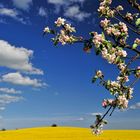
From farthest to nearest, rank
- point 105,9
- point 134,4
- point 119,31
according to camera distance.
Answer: point 105,9 → point 134,4 → point 119,31

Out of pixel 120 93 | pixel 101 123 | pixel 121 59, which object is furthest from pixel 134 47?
pixel 101 123

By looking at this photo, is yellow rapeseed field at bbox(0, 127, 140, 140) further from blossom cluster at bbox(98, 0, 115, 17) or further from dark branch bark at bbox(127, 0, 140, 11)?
dark branch bark at bbox(127, 0, 140, 11)

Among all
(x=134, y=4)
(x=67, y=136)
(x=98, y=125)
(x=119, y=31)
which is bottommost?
(x=98, y=125)

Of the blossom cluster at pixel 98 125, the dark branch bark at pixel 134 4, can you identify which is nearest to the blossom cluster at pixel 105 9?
the dark branch bark at pixel 134 4

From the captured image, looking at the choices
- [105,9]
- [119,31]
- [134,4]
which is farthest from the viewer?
[105,9]

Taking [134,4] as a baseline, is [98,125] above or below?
below

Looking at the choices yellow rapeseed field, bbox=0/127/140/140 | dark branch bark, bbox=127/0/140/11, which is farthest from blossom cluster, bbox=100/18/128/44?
yellow rapeseed field, bbox=0/127/140/140

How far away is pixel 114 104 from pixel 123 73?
90 centimetres

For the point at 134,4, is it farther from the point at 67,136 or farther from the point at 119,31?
the point at 67,136

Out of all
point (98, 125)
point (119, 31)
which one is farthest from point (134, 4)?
point (98, 125)

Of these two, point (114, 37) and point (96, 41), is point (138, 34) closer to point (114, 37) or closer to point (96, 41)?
point (114, 37)

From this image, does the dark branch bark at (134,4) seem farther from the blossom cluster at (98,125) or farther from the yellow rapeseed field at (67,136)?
the yellow rapeseed field at (67,136)

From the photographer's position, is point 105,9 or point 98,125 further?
point 105,9

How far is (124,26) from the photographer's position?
10445 millimetres
